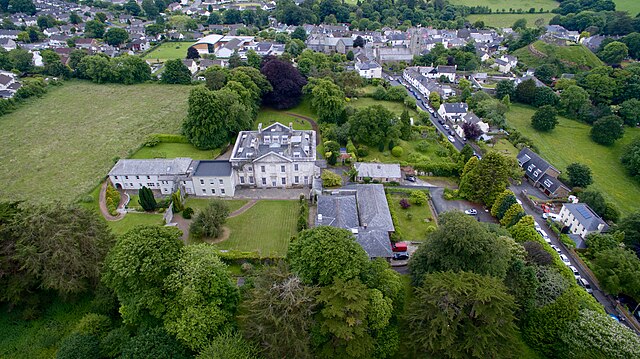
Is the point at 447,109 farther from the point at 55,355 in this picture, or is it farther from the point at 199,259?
the point at 55,355

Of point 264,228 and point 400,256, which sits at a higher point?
point 264,228

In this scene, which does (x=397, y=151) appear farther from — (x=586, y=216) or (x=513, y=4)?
(x=513, y=4)

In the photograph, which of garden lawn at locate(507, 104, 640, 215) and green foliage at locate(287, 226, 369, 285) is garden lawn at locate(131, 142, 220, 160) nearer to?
green foliage at locate(287, 226, 369, 285)

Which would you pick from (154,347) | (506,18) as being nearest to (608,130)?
(154,347)

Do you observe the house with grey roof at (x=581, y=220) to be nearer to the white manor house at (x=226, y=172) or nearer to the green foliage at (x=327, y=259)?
the green foliage at (x=327, y=259)

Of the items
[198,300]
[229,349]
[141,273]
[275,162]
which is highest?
[141,273]

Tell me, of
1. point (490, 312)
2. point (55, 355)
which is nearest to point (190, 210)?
point (55, 355)

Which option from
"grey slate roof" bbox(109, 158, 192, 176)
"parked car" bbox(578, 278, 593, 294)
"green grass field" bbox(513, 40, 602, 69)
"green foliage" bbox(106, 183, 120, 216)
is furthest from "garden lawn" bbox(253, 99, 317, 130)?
"green grass field" bbox(513, 40, 602, 69)

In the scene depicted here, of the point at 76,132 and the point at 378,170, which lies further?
the point at 76,132
